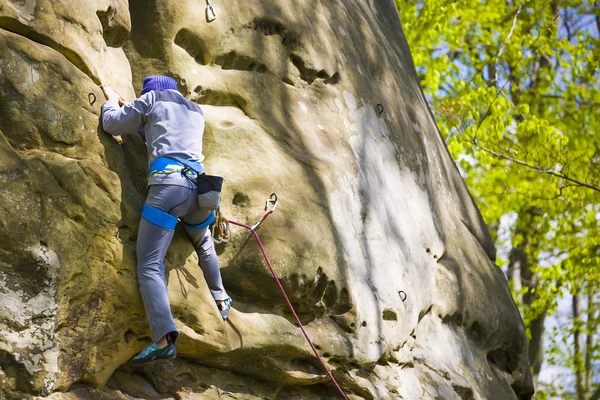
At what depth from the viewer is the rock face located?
4.70 meters

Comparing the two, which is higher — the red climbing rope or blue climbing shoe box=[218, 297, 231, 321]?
the red climbing rope

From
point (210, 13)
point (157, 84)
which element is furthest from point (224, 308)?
point (210, 13)

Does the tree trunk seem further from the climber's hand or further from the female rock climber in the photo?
the climber's hand

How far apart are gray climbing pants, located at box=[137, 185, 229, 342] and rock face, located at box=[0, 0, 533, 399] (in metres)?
0.13

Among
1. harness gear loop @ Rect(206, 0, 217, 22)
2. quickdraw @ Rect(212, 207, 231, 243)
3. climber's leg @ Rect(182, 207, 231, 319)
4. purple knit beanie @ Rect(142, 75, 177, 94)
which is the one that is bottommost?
climber's leg @ Rect(182, 207, 231, 319)

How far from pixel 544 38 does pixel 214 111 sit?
Answer: 8897 mm

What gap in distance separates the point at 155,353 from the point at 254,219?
4.48 ft

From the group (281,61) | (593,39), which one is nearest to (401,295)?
(281,61)

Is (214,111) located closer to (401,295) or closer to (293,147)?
(293,147)

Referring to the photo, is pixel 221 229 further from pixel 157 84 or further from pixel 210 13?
pixel 210 13

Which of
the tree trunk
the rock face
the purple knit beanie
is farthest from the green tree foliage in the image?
the purple knit beanie

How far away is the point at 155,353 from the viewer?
191 inches

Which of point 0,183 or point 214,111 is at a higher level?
→ point 214,111

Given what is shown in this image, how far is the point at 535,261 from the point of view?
1598 centimetres
